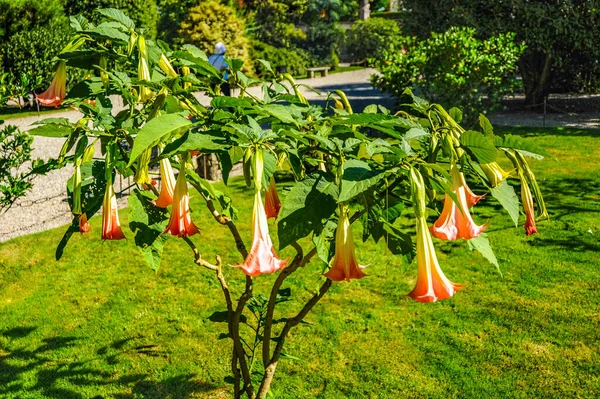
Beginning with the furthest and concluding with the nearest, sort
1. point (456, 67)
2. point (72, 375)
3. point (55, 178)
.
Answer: point (456, 67) → point (55, 178) → point (72, 375)

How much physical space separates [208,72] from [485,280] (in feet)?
11.1

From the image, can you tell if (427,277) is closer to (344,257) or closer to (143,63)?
(344,257)

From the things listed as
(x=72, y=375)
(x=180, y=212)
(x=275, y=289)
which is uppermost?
(x=180, y=212)

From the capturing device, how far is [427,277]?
1.18 metres

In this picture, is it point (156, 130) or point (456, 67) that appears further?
point (456, 67)

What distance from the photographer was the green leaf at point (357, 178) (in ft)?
3.64

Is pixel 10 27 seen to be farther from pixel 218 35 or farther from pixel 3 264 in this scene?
pixel 3 264

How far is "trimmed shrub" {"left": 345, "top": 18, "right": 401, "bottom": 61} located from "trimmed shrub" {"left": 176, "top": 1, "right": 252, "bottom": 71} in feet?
25.8

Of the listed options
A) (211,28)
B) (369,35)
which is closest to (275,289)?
(211,28)

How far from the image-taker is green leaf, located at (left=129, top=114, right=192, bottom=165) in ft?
3.77

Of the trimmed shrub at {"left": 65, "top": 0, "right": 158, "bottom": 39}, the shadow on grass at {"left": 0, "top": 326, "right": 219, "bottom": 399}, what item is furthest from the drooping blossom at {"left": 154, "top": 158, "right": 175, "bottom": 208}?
the trimmed shrub at {"left": 65, "top": 0, "right": 158, "bottom": 39}

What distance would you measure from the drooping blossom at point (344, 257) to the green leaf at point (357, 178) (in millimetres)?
132

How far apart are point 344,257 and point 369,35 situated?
24625 mm

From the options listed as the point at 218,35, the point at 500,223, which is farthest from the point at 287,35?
the point at 500,223
